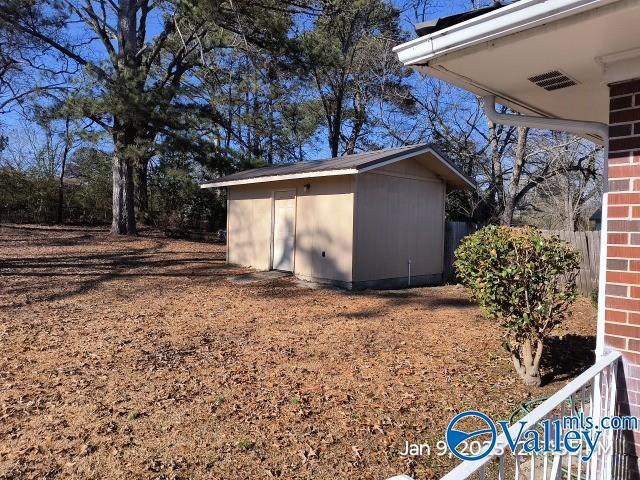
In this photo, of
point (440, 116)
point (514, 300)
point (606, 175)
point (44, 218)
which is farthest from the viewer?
point (44, 218)

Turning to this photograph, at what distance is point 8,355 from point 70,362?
0.78 meters

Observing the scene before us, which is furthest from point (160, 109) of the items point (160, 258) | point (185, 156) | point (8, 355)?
point (8, 355)

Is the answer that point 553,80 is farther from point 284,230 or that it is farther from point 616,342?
point 284,230

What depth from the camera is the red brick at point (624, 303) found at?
86.8 inches

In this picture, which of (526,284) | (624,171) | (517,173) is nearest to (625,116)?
(624,171)

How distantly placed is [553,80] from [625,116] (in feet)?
2.20

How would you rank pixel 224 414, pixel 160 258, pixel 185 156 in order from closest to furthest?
1. pixel 224 414
2. pixel 160 258
3. pixel 185 156

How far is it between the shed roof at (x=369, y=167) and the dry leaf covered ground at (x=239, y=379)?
2.71 meters

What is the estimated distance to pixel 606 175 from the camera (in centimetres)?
240

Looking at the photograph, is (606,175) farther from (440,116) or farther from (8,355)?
(440,116)

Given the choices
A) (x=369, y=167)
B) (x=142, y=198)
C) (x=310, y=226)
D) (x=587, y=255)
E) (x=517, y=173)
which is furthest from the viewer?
(x=142, y=198)

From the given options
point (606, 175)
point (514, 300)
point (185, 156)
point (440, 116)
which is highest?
point (440, 116)

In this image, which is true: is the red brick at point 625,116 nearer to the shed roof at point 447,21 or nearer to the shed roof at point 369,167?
the shed roof at point 447,21

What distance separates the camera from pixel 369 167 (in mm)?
9164
